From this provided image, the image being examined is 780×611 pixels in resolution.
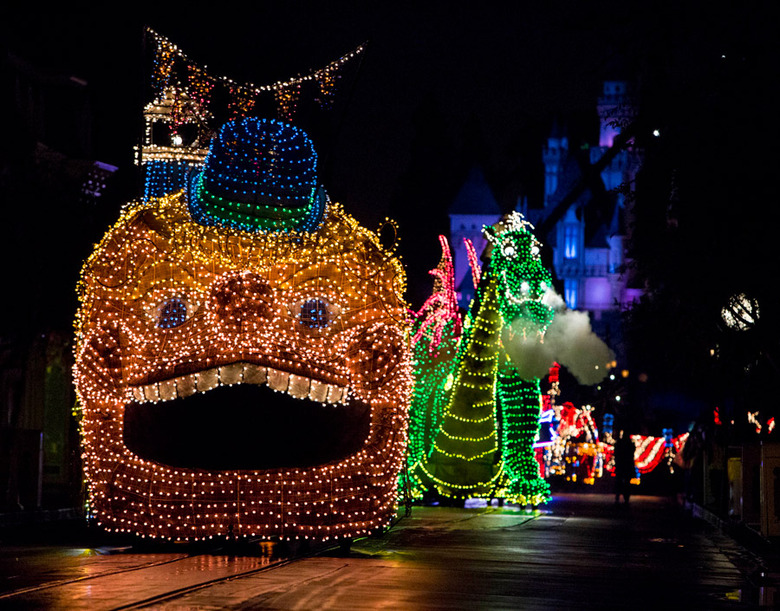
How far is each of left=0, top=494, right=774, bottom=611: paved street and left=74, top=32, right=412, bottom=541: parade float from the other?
1.77ft

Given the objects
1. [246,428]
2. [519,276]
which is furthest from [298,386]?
[519,276]

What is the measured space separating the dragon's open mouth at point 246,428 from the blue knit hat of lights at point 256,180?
4.91ft

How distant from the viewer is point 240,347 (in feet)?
36.4

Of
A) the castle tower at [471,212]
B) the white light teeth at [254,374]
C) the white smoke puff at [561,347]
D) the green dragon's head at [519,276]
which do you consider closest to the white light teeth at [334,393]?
the white light teeth at [254,374]

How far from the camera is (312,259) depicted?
11.8 meters

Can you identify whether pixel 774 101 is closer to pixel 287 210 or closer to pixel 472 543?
pixel 287 210

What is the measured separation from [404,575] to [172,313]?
123 inches

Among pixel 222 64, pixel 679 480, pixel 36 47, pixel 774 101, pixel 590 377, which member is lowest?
pixel 679 480

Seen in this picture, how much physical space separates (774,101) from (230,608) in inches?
239

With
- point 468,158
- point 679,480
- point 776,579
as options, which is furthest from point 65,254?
point 468,158

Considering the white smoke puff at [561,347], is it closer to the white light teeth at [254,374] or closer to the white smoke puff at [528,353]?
the white smoke puff at [528,353]

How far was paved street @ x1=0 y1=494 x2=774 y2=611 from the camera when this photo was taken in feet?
28.6

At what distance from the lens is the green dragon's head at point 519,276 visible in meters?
22.0

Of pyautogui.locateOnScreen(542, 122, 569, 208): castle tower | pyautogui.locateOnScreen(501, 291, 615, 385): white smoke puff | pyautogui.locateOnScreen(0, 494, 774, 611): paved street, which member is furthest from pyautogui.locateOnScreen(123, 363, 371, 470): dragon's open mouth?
pyautogui.locateOnScreen(542, 122, 569, 208): castle tower
